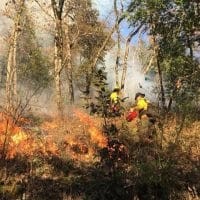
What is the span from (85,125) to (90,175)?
4569 millimetres

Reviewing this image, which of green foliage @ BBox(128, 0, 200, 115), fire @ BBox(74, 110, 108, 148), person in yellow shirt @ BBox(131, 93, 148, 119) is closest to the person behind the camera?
fire @ BBox(74, 110, 108, 148)

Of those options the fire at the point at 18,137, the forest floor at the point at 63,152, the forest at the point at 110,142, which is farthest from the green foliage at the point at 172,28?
the fire at the point at 18,137

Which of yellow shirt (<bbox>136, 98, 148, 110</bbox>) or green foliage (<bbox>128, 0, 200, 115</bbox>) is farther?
green foliage (<bbox>128, 0, 200, 115</bbox>)

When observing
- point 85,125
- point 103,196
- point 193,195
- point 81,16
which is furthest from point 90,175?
point 81,16

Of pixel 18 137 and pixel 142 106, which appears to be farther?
pixel 142 106

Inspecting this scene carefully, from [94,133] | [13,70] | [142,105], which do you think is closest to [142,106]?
[142,105]

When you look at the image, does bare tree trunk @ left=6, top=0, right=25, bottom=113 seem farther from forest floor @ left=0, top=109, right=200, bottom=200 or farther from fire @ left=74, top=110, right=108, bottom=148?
fire @ left=74, top=110, right=108, bottom=148

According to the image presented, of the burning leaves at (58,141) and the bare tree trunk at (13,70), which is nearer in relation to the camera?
the bare tree trunk at (13,70)

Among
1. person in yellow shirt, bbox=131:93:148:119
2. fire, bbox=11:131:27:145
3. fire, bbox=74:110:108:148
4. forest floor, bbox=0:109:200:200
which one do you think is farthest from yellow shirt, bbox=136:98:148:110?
fire, bbox=11:131:27:145

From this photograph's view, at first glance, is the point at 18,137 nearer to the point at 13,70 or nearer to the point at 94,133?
the point at 13,70

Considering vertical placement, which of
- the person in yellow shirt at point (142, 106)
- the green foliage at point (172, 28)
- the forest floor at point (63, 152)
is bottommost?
the forest floor at point (63, 152)

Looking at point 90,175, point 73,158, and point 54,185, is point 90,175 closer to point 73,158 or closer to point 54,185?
point 54,185

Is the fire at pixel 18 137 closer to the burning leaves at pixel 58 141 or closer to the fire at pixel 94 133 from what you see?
the burning leaves at pixel 58 141

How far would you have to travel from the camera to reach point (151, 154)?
10.3 metres
